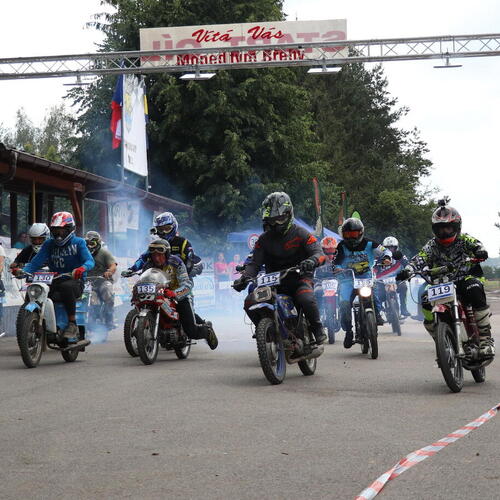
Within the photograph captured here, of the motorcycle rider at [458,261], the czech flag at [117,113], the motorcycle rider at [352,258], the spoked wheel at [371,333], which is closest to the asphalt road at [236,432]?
the motorcycle rider at [458,261]

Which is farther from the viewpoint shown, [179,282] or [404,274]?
[179,282]

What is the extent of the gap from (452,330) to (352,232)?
5356mm

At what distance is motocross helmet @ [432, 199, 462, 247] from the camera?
10000 mm

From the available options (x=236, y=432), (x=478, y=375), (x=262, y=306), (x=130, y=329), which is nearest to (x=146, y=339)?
(x=130, y=329)

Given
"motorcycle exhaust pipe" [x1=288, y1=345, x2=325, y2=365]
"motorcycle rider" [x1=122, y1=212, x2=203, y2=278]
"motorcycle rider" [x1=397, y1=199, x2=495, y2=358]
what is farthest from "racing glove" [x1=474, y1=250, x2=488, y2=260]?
"motorcycle rider" [x1=122, y1=212, x2=203, y2=278]

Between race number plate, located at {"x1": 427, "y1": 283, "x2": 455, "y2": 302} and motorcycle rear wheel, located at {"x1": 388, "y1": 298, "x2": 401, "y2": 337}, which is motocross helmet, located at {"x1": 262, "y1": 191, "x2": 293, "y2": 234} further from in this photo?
motorcycle rear wheel, located at {"x1": 388, "y1": 298, "x2": 401, "y2": 337}

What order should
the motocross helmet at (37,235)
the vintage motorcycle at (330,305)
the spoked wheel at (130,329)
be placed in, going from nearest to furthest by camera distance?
the spoked wheel at (130,329) < the motocross helmet at (37,235) < the vintage motorcycle at (330,305)

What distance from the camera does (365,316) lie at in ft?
44.4

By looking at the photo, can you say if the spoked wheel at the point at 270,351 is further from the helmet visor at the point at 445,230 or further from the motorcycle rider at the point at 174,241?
the motorcycle rider at the point at 174,241

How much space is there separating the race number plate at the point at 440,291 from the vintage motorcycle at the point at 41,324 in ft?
15.5

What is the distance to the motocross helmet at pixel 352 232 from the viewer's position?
1476 centimetres

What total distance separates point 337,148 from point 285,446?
198 feet

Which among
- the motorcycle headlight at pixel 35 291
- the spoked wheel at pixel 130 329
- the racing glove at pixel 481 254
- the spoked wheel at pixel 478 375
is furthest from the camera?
the spoked wheel at pixel 130 329

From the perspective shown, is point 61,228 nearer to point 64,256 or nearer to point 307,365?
point 64,256
